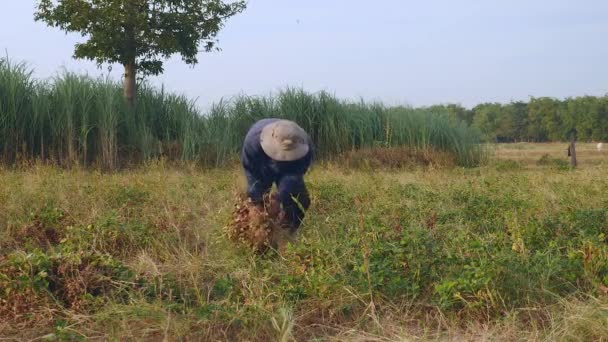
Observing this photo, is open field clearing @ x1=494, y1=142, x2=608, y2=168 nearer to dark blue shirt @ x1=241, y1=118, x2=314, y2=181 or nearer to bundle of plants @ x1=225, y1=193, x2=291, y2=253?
dark blue shirt @ x1=241, y1=118, x2=314, y2=181

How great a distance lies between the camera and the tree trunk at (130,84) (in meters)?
11.1

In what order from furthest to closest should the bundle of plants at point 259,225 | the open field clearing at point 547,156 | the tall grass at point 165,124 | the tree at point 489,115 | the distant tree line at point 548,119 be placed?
the tree at point 489,115, the distant tree line at point 548,119, the open field clearing at point 547,156, the tall grass at point 165,124, the bundle of plants at point 259,225

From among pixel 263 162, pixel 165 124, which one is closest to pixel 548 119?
pixel 165 124

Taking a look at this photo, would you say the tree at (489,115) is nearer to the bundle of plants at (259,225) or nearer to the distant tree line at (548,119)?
the distant tree line at (548,119)

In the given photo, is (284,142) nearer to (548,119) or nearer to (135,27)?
(135,27)

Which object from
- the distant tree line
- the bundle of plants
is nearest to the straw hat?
the bundle of plants

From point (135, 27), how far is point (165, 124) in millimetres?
1838

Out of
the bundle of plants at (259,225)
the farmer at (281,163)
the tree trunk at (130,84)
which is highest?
the tree trunk at (130,84)

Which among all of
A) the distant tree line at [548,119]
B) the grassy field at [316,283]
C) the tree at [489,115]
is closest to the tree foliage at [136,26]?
the grassy field at [316,283]

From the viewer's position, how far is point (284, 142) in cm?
404

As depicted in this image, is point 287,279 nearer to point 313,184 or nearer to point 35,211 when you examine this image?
point 35,211

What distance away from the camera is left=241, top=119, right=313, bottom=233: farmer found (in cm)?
408

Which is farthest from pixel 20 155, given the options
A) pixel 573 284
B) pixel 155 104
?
pixel 573 284

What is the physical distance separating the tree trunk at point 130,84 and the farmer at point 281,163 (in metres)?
7.33
